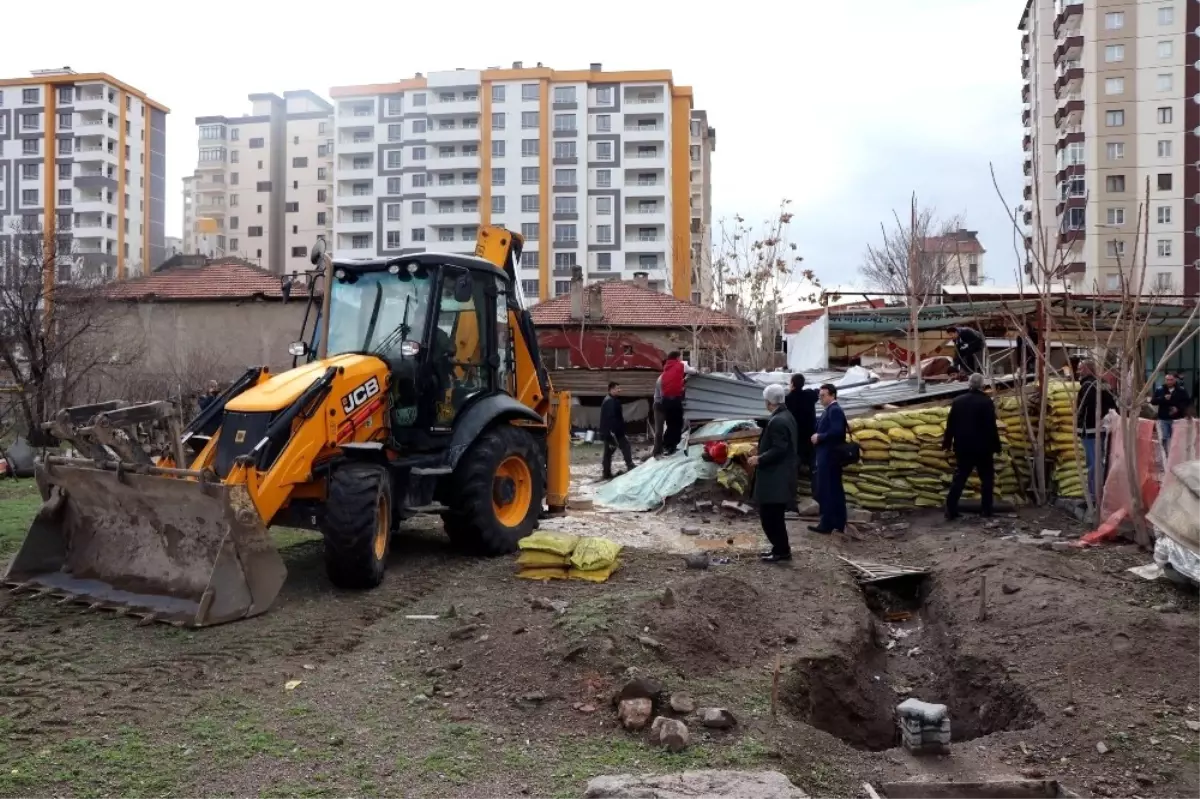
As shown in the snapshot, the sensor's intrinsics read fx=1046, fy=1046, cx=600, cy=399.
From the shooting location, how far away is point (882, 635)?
8.07 metres

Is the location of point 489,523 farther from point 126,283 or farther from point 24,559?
point 126,283

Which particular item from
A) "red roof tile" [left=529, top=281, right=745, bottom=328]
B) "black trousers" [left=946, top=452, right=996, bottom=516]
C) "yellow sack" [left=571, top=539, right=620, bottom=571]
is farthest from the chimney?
"yellow sack" [left=571, top=539, right=620, bottom=571]

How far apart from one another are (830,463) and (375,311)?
491 cm

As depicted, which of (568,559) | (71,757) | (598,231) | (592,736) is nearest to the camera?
(71,757)

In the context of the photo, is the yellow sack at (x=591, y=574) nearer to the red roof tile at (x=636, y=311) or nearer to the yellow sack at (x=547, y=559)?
the yellow sack at (x=547, y=559)

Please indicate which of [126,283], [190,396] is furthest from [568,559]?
[126,283]

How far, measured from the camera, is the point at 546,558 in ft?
28.1

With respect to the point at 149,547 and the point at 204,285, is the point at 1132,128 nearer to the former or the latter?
the point at 204,285

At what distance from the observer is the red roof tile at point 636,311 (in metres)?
34.8

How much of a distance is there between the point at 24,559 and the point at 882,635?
642cm

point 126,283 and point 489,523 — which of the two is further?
point 126,283

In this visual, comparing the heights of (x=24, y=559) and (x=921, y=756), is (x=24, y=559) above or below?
above

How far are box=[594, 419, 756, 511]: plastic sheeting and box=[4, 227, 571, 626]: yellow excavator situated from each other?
122 inches

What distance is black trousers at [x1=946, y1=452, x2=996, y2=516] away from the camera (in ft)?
37.6
